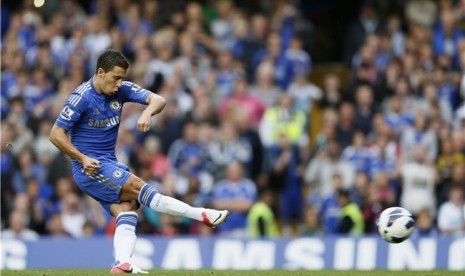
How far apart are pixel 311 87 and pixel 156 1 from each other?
11.7ft

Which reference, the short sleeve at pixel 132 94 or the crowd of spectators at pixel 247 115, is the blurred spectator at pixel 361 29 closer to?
the crowd of spectators at pixel 247 115

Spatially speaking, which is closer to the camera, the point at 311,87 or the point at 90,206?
the point at 90,206

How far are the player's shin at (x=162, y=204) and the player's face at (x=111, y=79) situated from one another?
101 centimetres

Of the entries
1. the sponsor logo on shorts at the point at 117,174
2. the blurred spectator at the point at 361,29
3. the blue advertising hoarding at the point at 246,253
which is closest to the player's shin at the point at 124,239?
the sponsor logo on shorts at the point at 117,174

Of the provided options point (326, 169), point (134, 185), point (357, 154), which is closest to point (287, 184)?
point (326, 169)

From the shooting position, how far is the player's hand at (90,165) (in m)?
11.8

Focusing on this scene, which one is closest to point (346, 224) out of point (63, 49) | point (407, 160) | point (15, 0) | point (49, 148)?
point (407, 160)

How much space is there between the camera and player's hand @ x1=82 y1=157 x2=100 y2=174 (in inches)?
465

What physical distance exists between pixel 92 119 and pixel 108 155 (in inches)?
16.2

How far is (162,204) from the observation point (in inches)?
476

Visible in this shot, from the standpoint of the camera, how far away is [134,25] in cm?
2162

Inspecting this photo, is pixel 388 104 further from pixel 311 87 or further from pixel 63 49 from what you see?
pixel 63 49

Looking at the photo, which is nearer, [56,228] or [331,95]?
[56,228]

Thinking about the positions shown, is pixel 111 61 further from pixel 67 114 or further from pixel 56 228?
pixel 56 228
